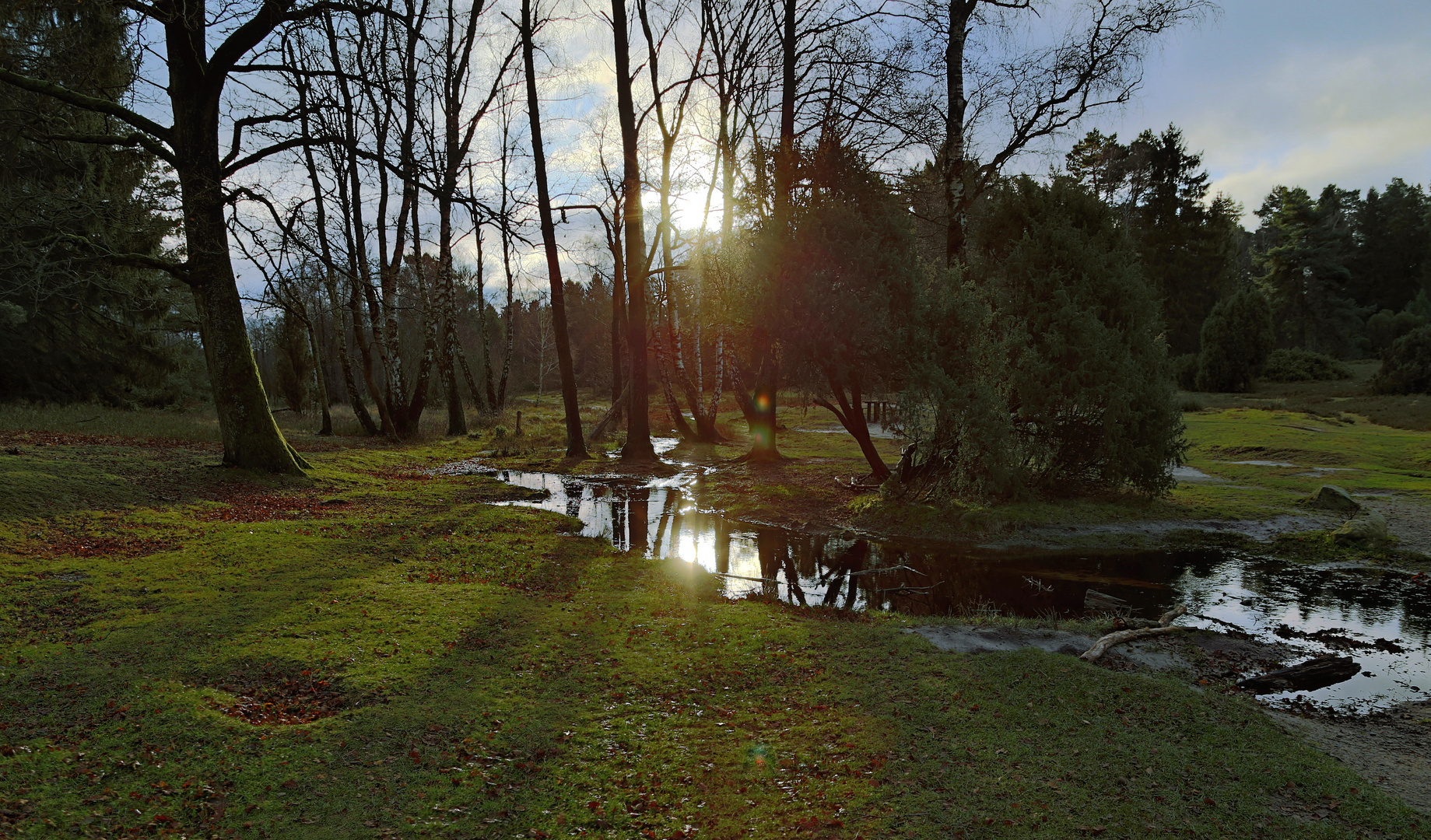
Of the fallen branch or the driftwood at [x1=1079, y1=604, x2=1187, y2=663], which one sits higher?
the driftwood at [x1=1079, y1=604, x2=1187, y2=663]

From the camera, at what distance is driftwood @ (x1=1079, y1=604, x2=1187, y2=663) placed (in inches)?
250

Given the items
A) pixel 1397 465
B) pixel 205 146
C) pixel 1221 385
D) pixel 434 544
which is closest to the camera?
pixel 434 544

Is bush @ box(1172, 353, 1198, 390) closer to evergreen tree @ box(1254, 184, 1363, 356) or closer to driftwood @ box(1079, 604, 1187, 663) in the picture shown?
evergreen tree @ box(1254, 184, 1363, 356)

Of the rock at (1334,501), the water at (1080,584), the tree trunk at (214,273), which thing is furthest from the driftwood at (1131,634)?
the tree trunk at (214,273)

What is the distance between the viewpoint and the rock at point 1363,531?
35.5 feet

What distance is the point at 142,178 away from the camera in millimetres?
22250

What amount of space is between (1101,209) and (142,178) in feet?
91.3

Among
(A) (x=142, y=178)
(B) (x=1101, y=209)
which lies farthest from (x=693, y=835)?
(A) (x=142, y=178)

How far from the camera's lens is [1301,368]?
38625 mm

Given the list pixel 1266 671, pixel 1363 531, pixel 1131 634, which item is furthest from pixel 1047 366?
pixel 1266 671

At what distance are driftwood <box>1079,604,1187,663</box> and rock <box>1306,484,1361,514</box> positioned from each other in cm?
768

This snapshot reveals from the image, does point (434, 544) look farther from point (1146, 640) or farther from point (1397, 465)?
point (1397, 465)

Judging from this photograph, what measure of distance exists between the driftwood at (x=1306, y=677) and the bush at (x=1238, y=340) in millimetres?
39239

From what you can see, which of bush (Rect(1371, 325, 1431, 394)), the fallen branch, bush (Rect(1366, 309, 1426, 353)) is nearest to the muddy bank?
the fallen branch
